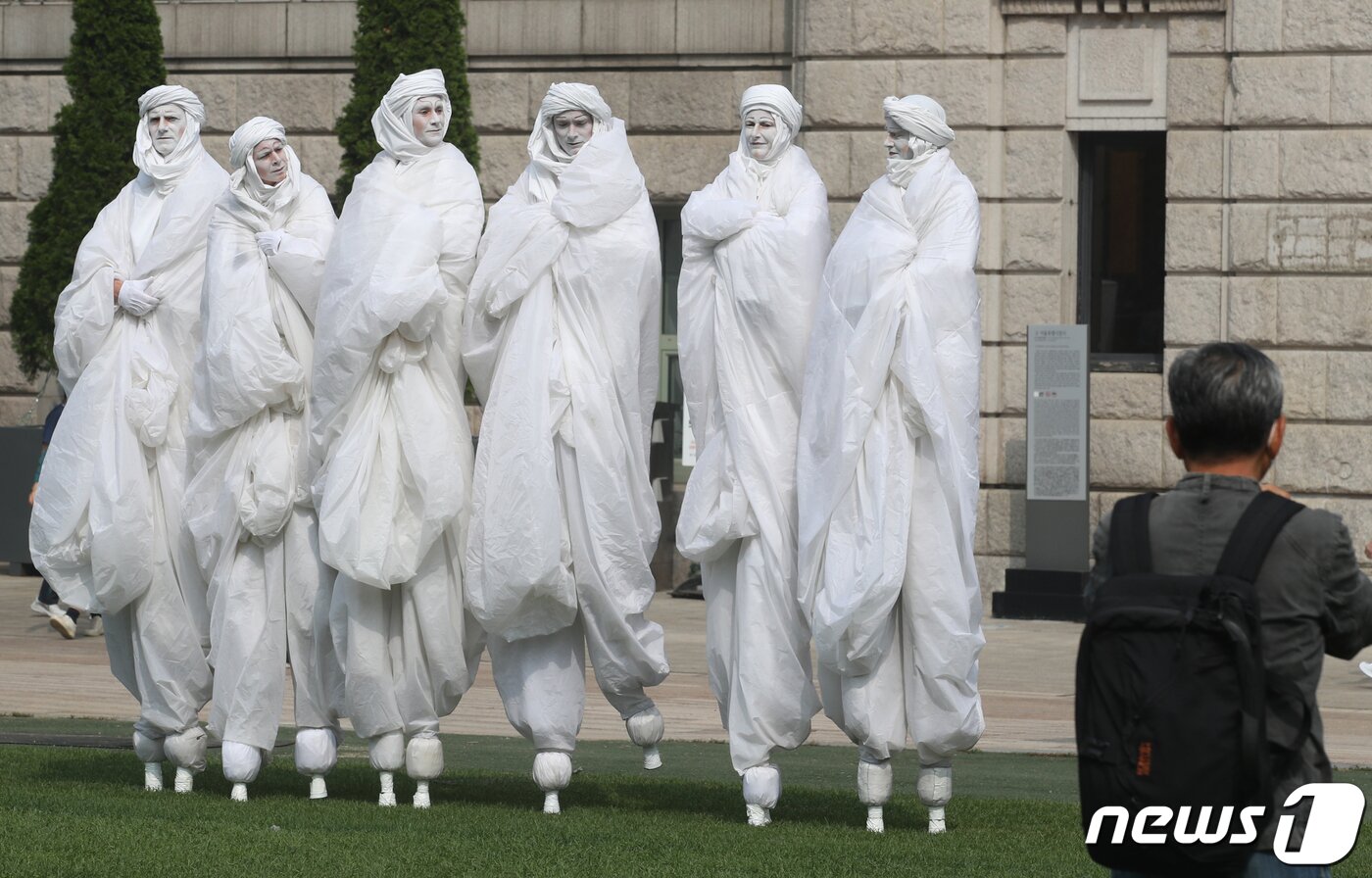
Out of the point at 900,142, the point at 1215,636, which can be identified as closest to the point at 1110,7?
the point at 900,142

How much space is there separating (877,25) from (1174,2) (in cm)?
210

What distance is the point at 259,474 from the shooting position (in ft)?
25.7

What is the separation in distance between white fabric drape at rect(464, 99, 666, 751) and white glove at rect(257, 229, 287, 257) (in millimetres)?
750

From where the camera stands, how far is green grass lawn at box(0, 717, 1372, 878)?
248 inches

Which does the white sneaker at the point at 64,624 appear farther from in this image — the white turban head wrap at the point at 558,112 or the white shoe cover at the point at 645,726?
the white turban head wrap at the point at 558,112

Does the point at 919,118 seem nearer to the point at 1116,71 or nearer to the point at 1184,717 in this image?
the point at 1184,717

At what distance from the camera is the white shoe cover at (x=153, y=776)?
8.05 m

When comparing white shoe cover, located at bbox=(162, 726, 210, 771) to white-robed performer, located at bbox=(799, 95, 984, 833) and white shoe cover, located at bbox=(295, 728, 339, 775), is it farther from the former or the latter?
white-robed performer, located at bbox=(799, 95, 984, 833)

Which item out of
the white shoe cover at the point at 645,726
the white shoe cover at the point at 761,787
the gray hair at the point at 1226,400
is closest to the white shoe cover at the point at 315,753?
the white shoe cover at the point at 645,726

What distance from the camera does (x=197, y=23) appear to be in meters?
17.7

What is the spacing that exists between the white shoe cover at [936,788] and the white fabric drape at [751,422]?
449 mm

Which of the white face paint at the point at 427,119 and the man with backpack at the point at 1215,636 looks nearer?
the man with backpack at the point at 1215,636

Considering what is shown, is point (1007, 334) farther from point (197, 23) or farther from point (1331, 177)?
point (197, 23)

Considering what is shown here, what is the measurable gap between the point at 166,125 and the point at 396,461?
5.87ft
